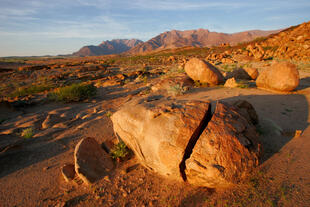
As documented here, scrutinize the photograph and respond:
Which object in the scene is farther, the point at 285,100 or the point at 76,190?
the point at 285,100

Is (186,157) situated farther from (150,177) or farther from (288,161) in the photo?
(288,161)

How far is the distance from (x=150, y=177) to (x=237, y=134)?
1.61 m

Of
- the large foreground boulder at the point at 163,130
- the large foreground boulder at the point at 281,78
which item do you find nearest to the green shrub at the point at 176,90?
the large foreground boulder at the point at 281,78

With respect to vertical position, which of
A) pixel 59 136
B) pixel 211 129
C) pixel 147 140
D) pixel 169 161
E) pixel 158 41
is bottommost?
pixel 59 136

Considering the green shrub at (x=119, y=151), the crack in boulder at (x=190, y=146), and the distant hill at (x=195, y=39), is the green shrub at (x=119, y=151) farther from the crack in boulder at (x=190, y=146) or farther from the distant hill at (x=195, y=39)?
the distant hill at (x=195, y=39)

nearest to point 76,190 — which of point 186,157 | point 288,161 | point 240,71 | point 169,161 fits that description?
point 169,161

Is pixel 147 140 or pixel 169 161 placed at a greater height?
pixel 147 140

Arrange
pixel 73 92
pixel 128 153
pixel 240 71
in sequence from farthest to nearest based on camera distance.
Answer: pixel 240 71 < pixel 73 92 < pixel 128 153

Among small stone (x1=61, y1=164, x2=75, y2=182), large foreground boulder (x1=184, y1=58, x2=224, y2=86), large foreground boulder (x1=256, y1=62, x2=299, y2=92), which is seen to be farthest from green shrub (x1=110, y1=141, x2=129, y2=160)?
large foreground boulder (x1=256, y1=62, x2=299, y2=92)

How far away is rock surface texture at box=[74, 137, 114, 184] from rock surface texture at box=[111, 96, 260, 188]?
72cm

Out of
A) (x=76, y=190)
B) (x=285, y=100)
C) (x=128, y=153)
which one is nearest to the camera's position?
(x=76, y=190)

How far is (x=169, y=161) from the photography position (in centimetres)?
232

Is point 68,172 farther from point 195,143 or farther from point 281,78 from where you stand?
point 281,78

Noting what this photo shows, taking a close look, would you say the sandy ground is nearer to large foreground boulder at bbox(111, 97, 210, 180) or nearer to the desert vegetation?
the desert vegetation
